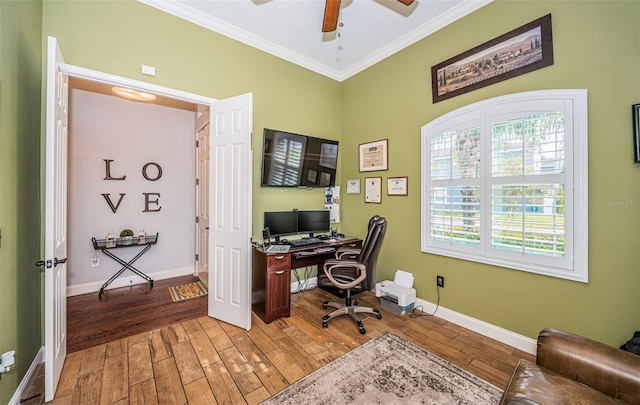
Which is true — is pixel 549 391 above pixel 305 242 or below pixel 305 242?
below

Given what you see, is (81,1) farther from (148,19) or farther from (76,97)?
(76,97)

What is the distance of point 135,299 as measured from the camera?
3.25 m

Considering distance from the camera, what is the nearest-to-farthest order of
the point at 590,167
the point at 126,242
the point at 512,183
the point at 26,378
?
the point at 26,378, the point at 590,167, the point at 512,183, the point at 126,242

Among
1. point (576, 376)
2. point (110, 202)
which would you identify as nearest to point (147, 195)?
point (110, 202)

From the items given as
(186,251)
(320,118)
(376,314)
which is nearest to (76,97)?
(186,251)

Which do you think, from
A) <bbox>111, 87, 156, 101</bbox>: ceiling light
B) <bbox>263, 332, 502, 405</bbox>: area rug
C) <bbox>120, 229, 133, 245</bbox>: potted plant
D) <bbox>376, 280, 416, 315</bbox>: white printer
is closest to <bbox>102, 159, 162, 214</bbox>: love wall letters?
<bbox>120, 229, 133, 245</bbox>: potted plant

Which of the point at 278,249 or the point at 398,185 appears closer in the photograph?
the point at 278,249

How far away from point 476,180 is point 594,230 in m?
0.91

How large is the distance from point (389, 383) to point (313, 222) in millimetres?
2169

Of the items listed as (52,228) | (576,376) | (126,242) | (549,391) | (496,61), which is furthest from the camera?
(126,242)

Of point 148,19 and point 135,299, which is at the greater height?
point 148,19

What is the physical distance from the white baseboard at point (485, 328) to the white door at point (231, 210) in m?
2.07

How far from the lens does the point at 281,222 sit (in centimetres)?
334

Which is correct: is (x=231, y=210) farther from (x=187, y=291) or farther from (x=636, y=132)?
(x=636, y=132)
